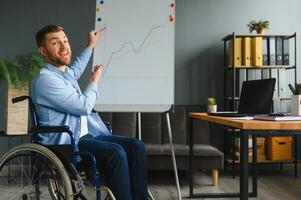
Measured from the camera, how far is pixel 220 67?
3.89m

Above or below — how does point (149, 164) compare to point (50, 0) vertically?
below

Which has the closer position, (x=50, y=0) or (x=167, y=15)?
(x=167, y=15)

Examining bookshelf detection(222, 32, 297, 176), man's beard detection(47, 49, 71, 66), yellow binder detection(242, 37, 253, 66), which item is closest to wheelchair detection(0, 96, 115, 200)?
man's beard detection(47, 49, 71, 66)

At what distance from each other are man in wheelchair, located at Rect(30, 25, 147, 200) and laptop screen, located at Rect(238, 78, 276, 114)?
0.84 meters

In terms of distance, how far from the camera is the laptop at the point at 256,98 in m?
2.14

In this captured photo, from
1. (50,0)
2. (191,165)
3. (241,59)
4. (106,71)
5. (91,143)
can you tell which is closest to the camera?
(91,143)

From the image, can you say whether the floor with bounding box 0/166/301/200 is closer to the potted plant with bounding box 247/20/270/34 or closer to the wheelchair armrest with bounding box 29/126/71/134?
the wheelchair armrest with bounding box 29/126/71/134

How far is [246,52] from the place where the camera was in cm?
346

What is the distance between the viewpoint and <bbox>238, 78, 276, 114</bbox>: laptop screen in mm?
2148

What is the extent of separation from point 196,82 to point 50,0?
1.83m

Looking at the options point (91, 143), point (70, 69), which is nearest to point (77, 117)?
point (91, 143)

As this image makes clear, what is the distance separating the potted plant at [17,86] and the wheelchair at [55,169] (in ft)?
4.00

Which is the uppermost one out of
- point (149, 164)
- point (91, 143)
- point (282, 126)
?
point (282, 126)

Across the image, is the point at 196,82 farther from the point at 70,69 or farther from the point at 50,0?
the point at 70,69
